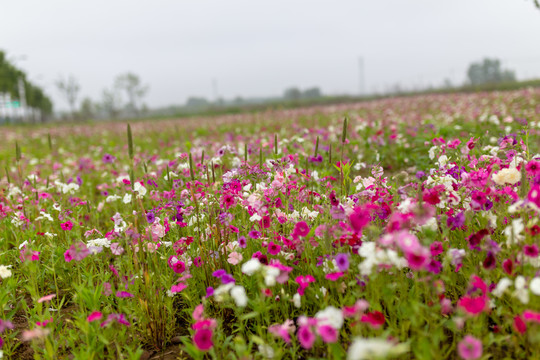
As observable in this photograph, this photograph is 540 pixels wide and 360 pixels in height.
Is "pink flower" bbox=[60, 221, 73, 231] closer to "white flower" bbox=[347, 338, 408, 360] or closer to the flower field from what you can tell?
the flower field

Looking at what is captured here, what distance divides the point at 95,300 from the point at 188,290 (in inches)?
21.0

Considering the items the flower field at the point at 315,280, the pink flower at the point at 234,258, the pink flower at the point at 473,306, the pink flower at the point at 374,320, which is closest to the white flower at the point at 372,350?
the flower field at the point at 315,280

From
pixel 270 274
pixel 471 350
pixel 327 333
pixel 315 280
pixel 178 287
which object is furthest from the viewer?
pixel 315 280

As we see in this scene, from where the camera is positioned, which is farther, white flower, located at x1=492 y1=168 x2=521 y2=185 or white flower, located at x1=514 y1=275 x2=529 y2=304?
white flower, located at x1=492 y1=168 x2=521 y2=185

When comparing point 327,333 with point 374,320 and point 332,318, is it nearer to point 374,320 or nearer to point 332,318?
point 332,318

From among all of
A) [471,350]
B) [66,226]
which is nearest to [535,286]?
[471,350]

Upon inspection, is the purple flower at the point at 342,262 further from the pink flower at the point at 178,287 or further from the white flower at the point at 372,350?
the pink flower at the point at 178,287

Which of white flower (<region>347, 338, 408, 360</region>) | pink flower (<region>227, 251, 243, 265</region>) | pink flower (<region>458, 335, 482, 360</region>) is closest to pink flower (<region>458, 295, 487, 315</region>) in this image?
pink flower (<region>458, 335, 482, 360</region>)

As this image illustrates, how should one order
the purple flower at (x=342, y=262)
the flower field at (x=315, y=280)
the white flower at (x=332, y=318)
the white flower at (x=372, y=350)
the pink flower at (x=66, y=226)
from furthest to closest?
the pink flower at (x=66, y=226) < the purple flower at (x=342, y=262) < the flower field at (x=315, y=280) < the white flower at (x=332, y=318) < the white flower at (x=372, y=350)

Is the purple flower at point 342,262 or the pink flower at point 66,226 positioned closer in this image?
the purple flower at point 342,262

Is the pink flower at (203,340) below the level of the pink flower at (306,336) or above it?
below

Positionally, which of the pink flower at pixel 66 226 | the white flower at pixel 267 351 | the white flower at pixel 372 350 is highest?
the pink flower at pixel 66 226

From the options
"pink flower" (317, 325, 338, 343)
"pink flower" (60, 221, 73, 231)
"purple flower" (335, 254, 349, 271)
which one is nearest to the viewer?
"pink flower" (317, 325, 338, 343)

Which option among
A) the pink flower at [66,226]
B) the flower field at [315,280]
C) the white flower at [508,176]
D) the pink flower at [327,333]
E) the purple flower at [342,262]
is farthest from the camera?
the pink flower at [66,226]
